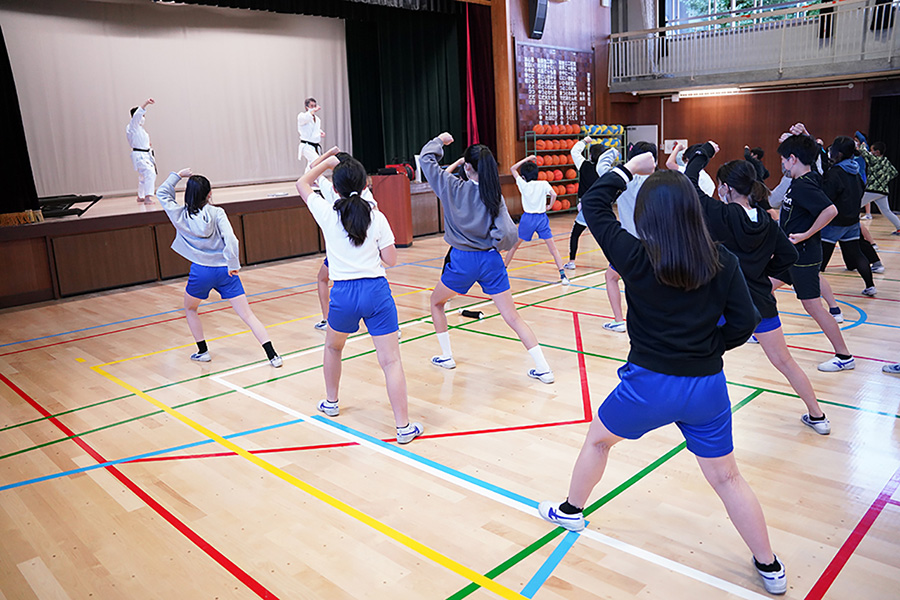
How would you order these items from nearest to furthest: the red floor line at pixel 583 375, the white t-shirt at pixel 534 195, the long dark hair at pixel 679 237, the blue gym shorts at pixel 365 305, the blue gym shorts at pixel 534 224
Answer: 1. the long dark hair at pixel 679 237
2. the blue gym shorts at pixel 365 305
3. the red floor line at pixel 583 375
4. the white t-shirt at pixel 534 195
5. the blue gym shorts at pixel 534 224

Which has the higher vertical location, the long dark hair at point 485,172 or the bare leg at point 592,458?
the long dark hair at point 485,172

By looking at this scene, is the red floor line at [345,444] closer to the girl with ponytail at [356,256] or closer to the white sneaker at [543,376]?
the girl with ponytail at [356,256]

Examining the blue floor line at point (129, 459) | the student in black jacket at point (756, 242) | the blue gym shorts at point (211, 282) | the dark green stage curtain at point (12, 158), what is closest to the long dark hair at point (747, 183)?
the student in black jacket at point (756, 242)

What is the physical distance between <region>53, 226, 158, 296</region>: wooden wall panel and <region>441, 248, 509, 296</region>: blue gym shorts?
5.80 meters

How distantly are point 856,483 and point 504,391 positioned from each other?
203 cm

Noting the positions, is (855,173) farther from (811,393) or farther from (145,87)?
(145,87)

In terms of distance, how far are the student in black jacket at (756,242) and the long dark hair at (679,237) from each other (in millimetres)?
1287

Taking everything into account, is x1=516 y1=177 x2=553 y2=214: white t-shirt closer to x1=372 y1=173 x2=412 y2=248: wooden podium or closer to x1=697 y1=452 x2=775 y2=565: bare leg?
x1=372 y1=173 x2=412 y2=248: wooden podium

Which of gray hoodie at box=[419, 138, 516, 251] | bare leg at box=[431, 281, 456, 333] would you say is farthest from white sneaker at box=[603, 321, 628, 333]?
gray hoodie at box=[419, 138, 516, 251]

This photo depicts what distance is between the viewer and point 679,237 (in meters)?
2.05

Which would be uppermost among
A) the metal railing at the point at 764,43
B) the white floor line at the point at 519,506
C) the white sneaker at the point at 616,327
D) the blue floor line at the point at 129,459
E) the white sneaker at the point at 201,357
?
the metal railing at the point at 764,43

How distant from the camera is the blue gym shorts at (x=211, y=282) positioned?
5.02 meters

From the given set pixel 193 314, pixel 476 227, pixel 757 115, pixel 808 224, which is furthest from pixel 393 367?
pixel 757 115

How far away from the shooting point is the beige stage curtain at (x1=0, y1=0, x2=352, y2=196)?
11023 mm
